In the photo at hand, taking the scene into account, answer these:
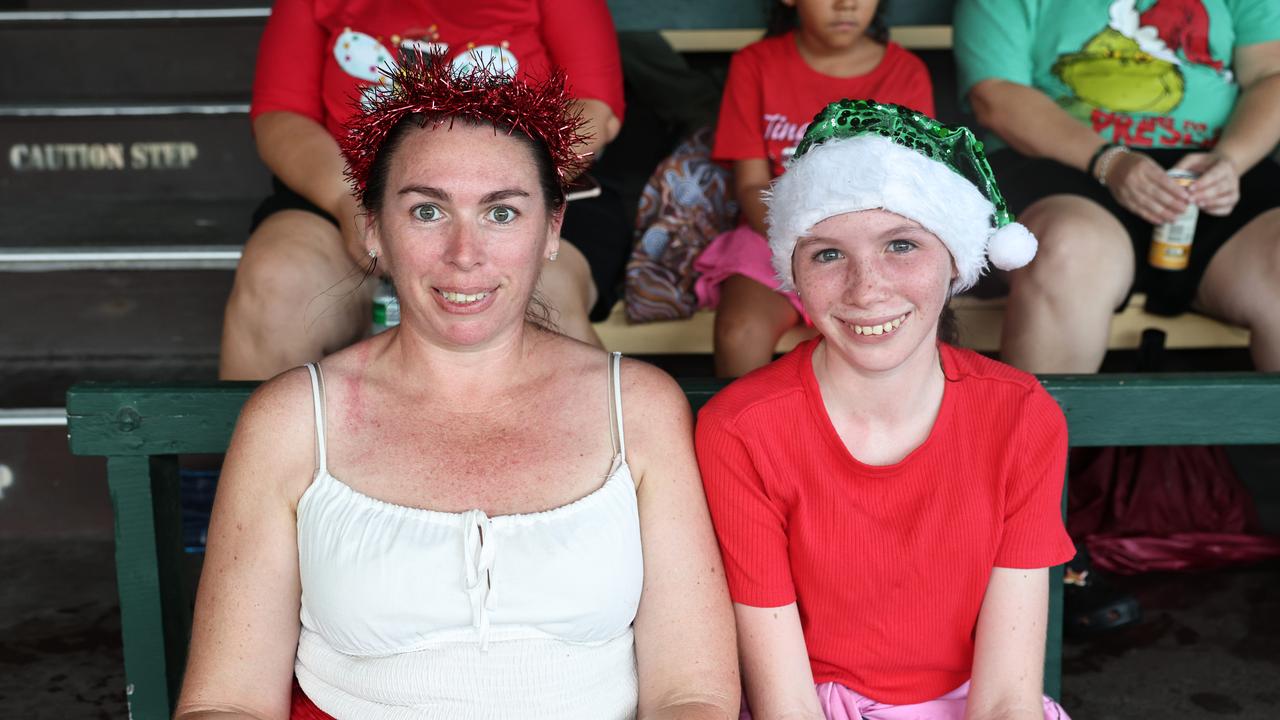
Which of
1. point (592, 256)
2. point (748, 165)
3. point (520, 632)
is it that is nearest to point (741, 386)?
point (520, 632)

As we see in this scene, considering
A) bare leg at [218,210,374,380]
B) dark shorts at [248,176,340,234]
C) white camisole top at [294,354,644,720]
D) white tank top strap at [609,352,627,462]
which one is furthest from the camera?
dark shorts at [248,176,340,234]

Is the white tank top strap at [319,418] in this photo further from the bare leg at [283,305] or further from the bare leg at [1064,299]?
the bare leg at [1064,299]

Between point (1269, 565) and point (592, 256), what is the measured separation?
1.89 m

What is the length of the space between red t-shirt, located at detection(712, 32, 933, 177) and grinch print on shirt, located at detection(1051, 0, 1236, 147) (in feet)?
1.30

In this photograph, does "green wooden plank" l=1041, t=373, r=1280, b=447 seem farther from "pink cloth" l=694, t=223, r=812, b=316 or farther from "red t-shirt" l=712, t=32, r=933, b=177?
"red t-shirt" l=712, t=32, r=933, b=177

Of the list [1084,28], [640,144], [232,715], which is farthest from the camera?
[640,144]

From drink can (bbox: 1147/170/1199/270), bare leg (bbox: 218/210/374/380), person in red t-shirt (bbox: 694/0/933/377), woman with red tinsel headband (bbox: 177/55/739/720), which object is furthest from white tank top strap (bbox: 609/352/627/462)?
drink can (bbox: 1147/170/1199/270)

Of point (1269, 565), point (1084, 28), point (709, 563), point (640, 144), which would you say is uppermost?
point (1084, 28)

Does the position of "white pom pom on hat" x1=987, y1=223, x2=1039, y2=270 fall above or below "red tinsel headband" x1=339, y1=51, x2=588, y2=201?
below

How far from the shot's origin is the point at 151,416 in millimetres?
2023

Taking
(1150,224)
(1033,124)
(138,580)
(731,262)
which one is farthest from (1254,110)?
(138,580)

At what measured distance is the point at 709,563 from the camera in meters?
1.75

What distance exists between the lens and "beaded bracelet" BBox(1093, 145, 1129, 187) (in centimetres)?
280

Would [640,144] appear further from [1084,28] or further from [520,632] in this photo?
[520,632]
